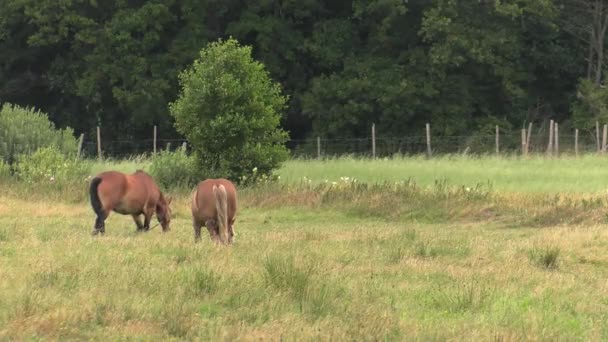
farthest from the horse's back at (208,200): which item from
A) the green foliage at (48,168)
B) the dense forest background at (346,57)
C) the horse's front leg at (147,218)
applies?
the dense forest background at (346,57)

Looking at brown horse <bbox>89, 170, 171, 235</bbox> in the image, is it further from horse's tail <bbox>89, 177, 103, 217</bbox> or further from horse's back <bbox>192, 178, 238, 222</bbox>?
horse's back <bbox>192, 178, 238, 222</bbox>

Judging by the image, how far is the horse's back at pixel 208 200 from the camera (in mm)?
10477

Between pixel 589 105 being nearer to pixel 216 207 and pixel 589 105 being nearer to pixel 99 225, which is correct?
pixel 99 225

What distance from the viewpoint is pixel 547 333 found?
5719mm

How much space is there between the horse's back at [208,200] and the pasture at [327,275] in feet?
1.83

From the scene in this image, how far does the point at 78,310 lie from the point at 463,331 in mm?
2961

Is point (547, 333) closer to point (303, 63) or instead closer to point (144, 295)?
point (144, 295)

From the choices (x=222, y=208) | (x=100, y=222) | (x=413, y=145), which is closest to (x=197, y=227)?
(x=222, y=208)

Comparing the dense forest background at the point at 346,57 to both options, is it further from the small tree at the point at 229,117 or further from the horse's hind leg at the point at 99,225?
the horse's hind leg at the point at 99,225

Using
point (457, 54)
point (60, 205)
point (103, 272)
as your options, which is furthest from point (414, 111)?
point (103, 272)

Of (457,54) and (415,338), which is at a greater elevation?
(457,54)

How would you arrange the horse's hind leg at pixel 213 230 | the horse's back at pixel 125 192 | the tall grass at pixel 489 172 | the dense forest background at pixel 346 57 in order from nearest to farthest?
the horse's hind leg at pixel 213 230 < the horse's back at pixel 125 192 < the tall grass at pixel 489 172 < the dense forest background at pixel 346 57

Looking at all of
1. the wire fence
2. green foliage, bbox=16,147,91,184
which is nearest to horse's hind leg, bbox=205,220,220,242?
green foliage, bbox=16,147,91,184

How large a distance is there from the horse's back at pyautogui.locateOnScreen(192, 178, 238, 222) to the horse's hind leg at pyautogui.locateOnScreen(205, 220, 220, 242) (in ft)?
0.25
